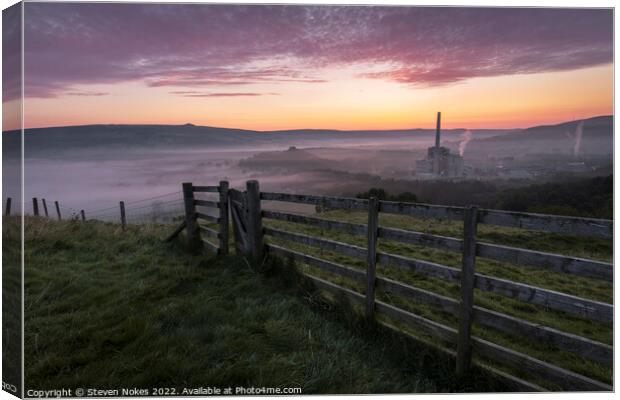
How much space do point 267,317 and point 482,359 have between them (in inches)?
89.5

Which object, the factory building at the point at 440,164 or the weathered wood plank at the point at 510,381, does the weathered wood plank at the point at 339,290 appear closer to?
the weathered wood plank at the point at 510,381

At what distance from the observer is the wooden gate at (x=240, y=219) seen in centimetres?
732

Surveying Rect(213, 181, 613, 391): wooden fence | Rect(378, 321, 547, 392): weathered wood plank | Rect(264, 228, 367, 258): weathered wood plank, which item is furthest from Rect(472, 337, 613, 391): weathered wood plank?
Rect(264, 228, 367, 258): weathered wood plank

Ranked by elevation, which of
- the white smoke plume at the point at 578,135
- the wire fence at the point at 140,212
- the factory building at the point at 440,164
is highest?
the white smoke plume at the point at 578,135

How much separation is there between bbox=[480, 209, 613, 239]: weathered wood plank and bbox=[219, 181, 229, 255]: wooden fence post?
5.39m

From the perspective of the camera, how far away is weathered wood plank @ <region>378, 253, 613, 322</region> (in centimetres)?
323

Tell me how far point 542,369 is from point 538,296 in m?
0.63

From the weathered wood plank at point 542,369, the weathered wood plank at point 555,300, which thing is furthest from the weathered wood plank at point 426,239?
the weathered wood plank at point 542,369

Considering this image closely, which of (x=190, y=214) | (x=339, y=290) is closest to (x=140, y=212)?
(x=190, y=214)

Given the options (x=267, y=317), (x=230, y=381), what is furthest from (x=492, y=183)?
(x=230, y=381)

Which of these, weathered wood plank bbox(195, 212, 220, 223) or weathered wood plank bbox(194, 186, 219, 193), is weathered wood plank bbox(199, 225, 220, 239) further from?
weathered wood plank bbox(194, 186, 219, 193)

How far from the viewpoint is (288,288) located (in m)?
5.89

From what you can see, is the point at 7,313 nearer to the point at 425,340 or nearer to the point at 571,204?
the point at 425,340

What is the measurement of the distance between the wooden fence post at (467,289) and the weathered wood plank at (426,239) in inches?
6.2
